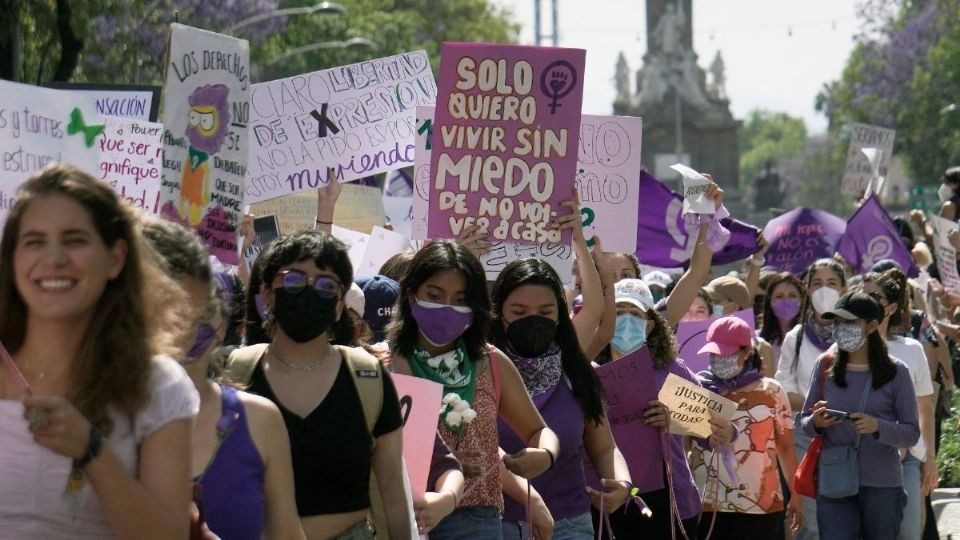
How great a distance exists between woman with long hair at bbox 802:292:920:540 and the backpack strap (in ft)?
14.2

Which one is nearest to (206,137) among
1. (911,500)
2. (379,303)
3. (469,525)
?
(379,303)

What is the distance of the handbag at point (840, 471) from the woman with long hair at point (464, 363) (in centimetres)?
306

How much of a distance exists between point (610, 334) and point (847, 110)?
187 feet

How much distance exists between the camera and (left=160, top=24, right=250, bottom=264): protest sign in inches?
277

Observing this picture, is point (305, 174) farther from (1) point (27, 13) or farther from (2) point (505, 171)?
(1) point (27, 13)

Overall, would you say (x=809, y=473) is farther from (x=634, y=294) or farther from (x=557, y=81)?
(x=557, y=81)

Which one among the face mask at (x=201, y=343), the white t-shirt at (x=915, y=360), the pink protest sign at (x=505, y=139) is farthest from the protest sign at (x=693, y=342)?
the face mask at (x=201, y=343)

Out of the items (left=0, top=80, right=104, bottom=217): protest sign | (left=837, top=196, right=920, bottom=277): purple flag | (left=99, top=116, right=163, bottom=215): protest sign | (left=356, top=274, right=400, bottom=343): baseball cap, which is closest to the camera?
(left=356, top=274, right=400, bottom=343): baseball cap

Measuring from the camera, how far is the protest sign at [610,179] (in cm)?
934

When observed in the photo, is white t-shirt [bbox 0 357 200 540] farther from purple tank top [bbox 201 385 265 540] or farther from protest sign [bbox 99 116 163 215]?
protest sign [bbox 99 116 163 215]

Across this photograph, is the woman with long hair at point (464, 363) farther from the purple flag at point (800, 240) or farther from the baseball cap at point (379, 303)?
the purple flag at point (800, 240)

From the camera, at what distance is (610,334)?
7281 millimetres

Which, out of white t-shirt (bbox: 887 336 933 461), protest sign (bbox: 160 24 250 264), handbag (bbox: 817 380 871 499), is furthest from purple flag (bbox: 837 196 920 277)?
protest sign (bbox: 160 24 250 264)

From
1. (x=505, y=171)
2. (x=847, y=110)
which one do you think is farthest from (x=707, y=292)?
(x=847, y=110)
